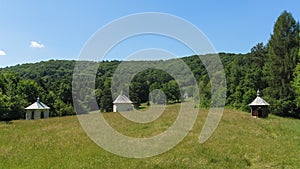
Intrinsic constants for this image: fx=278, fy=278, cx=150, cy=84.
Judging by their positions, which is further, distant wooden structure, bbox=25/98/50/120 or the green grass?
distant wooden structure, bbox=25/98/50/120

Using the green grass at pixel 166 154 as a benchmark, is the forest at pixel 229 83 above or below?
above

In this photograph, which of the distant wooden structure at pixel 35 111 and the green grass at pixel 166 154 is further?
the distant wooden structure at pixel 35 111

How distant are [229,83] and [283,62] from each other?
2491 cm

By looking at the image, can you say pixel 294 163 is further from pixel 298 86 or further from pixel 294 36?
pixel 294 36

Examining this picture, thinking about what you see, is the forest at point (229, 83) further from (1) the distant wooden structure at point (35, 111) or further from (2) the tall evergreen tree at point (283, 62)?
(1) the distant wooden structure at point (35, 111)

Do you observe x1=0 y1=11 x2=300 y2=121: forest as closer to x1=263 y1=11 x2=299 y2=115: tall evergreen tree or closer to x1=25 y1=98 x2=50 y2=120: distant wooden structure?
x1=263 y1=11 x2=299 y2=115: tall evergreen tree

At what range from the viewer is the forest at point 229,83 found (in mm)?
41906

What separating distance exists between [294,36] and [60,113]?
54.9 meters

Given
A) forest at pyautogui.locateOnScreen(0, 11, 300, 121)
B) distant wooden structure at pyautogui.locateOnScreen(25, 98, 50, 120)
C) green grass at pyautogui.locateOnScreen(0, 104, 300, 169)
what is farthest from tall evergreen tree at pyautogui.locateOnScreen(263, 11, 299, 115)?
distant wooden structure at pyautogui.locateOnScreen(25, 98, 50, 120)

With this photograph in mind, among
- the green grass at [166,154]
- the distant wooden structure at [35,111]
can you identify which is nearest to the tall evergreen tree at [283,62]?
the green grass at [166,154]

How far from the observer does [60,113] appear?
70562 mm

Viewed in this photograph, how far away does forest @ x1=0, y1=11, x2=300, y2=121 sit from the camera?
1650 inches

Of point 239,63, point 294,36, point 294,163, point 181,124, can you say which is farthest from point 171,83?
point 294,163

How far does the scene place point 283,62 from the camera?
42.4m
